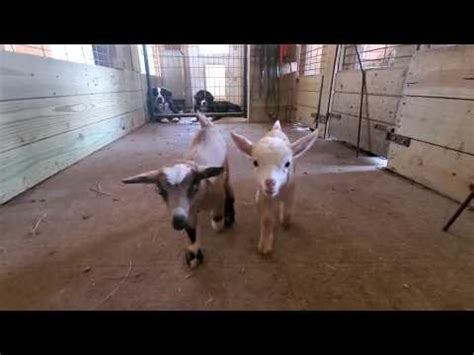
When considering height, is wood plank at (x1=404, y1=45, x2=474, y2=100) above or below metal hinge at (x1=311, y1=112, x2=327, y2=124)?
above

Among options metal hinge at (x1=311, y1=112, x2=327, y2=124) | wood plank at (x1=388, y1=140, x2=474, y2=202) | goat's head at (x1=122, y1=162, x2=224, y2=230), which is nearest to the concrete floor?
wood plank at (x1=388, y1=140, x2=474, y2=202)

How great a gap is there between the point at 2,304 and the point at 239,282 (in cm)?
95

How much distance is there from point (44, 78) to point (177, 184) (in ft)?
7.19

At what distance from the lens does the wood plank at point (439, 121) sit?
72.6 inches

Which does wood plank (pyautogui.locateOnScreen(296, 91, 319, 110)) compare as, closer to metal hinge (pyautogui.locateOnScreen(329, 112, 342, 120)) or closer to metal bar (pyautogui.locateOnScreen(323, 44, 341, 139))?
metal bar (pyautogui.locateOnScreen(323, 44, 341, 139))

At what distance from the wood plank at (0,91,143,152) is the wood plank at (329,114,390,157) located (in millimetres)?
3293

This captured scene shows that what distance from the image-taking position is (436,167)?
6.79ft

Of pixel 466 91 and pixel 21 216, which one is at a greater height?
pixel 466 91

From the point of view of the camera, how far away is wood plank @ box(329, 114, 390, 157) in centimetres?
298

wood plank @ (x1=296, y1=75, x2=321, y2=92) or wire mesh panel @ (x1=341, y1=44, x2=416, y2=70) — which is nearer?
wire mesh panel @ (x1=341, y1=44, x2=416, y2=70)

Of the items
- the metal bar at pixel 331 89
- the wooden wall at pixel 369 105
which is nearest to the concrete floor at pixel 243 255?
the wooden wall at pixel 369 105
